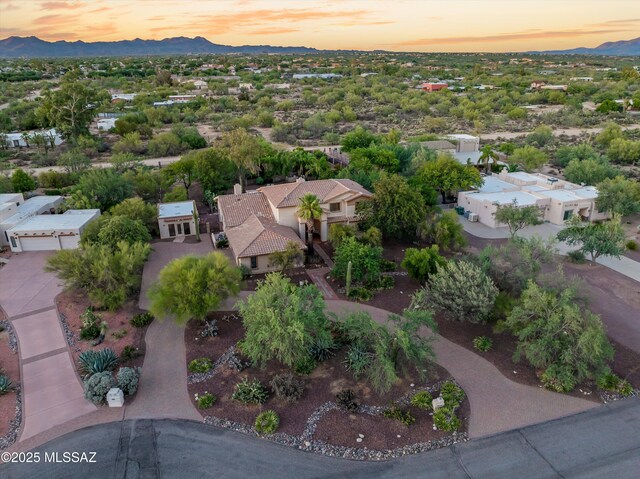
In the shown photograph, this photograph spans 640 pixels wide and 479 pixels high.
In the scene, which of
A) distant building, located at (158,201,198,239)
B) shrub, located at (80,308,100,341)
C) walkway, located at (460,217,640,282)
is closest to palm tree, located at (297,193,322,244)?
distant building, located at (158,201,198,239)

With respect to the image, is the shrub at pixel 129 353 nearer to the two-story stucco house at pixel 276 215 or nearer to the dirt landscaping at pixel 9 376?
the dirt landscaping at pixel 9 376

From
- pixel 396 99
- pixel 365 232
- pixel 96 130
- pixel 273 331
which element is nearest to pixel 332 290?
pixel 365 232

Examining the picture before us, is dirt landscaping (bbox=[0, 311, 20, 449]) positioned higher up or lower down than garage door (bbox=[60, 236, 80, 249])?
lower down

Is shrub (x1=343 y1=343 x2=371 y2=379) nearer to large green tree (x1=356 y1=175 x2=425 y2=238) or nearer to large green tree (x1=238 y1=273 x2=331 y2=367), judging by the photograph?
large green tree (x1=238 y1=273 x2=331 y2=367)

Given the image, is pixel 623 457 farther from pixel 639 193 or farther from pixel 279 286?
pixel 639 193

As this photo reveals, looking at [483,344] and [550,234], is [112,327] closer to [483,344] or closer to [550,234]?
[483,344]

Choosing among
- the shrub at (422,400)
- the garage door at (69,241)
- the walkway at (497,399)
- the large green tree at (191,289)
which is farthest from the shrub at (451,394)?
the garage door at (69,241)

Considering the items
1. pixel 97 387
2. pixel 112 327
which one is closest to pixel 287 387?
pixel 97 387

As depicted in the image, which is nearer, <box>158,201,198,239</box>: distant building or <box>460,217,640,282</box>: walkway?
<box>460,217,640,282</box>: walkway
